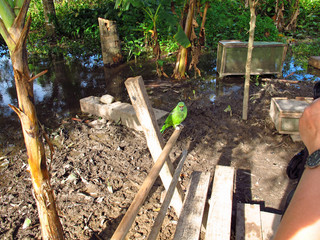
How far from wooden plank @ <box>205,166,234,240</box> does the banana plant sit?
1.28 m

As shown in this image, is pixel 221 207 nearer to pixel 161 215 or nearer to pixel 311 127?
pixel 161 215

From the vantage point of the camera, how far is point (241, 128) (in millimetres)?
4375

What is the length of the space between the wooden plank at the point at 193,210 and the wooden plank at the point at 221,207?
0.12 m

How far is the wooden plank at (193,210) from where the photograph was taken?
187 cm

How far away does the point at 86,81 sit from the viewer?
6.91 m

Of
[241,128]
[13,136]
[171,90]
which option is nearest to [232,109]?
[241,128]

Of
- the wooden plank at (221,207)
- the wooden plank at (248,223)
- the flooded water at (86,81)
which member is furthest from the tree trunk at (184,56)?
the wooden plank at (248,223)

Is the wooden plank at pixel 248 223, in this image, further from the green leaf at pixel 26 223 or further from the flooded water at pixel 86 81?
the flooded water at pixel 86 81

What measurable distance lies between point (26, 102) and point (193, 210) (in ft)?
5.20

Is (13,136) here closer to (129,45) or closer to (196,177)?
(196,177)

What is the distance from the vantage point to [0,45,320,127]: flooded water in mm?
5500

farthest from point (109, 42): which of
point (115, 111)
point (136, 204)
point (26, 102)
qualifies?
point (136, 204)

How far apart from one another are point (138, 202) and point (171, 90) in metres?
4.74

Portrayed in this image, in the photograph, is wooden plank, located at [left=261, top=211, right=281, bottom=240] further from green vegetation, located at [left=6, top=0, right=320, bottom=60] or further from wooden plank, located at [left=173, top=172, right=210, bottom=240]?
green vegetation, located at [left=6, top=0, right=320, bottom=60]
